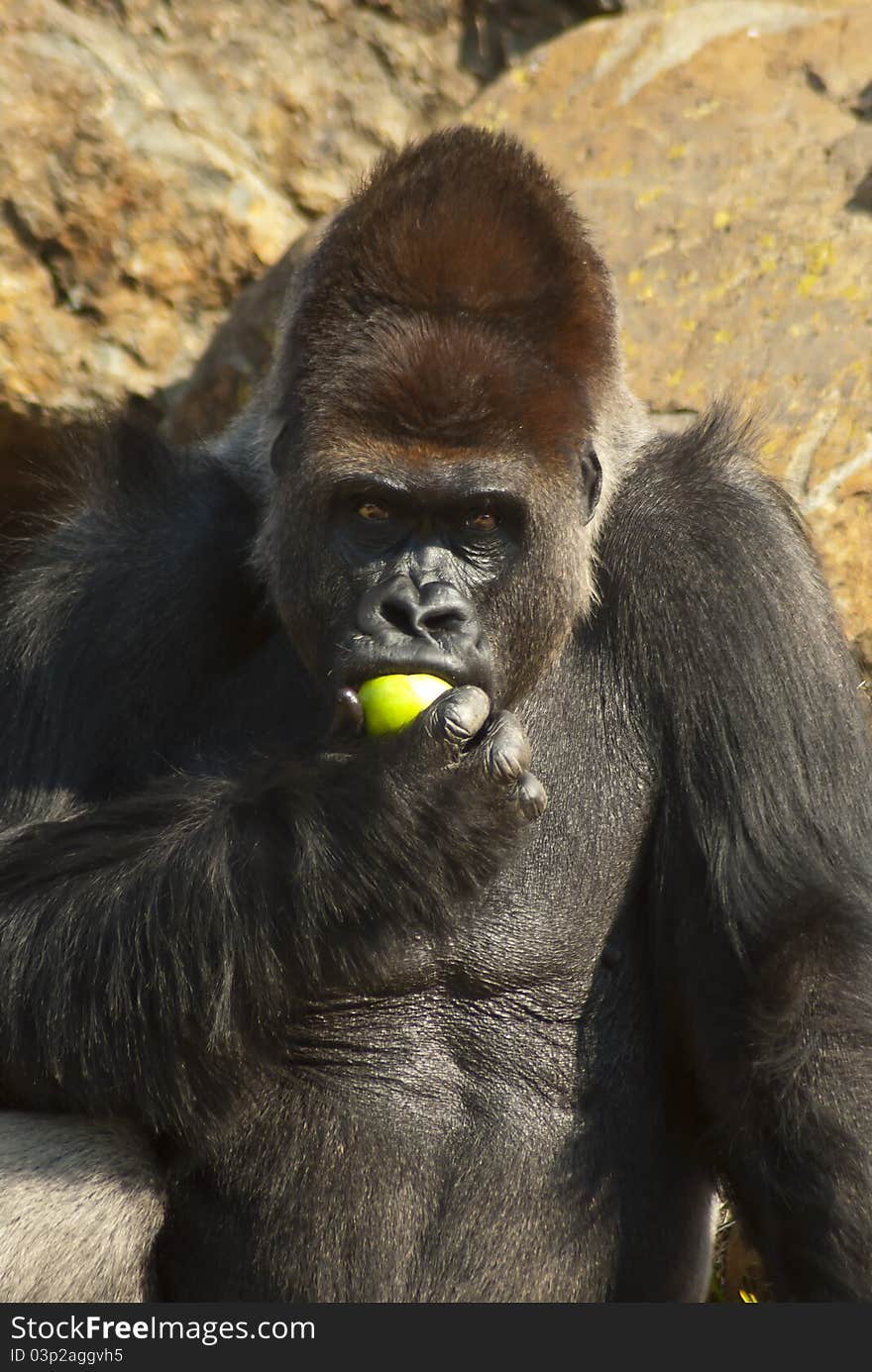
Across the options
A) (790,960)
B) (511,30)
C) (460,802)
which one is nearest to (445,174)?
(460,802)

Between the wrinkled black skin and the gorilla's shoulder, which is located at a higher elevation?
the gorilla's shoulder

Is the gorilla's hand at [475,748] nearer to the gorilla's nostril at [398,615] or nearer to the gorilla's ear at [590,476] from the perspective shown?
the gorilla's nostril at [398,615]

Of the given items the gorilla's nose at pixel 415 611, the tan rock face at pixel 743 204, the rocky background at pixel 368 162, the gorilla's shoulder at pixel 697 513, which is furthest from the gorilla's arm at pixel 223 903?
the rocky background at pixel 368 162

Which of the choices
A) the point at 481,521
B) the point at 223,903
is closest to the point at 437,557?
the point at 481,521

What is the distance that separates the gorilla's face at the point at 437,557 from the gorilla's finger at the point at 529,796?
0.21m

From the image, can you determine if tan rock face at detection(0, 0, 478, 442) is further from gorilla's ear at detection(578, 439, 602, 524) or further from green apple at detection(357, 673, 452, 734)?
green apple at detection(357, 673, 452, 734)

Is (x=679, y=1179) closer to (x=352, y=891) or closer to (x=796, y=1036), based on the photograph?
(x=796, y=1036)

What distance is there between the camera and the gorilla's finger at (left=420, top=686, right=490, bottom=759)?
11.0 ft

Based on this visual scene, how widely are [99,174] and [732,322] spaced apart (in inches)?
90.0

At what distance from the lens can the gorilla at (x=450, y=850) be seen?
3.54m

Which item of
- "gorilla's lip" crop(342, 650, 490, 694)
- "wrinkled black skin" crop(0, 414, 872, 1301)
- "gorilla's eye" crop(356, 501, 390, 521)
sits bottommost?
"wrinkled black skin" crop(0, 414, 872, 1301)

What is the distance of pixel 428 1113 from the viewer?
377cm

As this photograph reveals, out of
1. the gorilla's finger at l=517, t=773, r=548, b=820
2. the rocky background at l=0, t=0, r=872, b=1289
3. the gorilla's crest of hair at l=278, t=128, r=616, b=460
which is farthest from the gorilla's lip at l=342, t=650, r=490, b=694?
the rocky background at l=0, t=0, r=872, b=1289

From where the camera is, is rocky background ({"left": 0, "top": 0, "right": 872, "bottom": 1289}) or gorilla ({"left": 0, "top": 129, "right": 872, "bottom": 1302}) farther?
rocky background ({"left": 0, "top": 0, "right": 872, "bottom": 1289})
